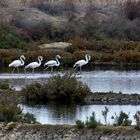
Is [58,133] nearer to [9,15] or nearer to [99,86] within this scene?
[99,86]

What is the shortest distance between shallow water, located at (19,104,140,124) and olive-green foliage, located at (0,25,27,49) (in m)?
29.3

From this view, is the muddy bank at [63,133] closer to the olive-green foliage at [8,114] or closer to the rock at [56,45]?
the olive-green foliage at [8,114]

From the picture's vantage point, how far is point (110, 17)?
235ft

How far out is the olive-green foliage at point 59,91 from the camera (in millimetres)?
35031

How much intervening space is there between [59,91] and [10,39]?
1121 inches

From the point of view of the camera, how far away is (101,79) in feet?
145

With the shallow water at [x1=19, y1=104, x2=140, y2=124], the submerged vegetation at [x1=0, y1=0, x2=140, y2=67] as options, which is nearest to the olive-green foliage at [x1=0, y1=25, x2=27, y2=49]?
the submerged vegetation at [x1=0, y1=0, x2=140, y2=67]

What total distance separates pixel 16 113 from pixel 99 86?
15.9 meters

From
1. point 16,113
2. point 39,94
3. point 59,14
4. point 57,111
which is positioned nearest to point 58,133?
point 16,113

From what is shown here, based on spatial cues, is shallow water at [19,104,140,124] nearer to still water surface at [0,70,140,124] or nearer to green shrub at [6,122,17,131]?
still water surface at [0,70,140,124]

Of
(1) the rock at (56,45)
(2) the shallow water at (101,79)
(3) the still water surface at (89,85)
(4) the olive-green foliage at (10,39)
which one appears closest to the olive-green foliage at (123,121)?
(3) the still water surface at (89,85)

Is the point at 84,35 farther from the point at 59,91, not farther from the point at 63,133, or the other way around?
the point at 63,133

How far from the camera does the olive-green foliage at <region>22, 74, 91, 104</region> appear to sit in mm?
35031

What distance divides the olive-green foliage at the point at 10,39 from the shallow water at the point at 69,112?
2933 cm
